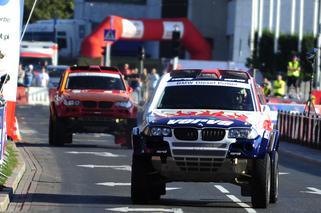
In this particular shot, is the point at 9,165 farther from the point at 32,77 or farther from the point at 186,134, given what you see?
the point at 32,77

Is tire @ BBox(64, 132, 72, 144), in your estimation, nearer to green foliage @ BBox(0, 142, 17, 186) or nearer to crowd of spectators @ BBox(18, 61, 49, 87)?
green foliage @ BBox(0, 142, 17, 186)

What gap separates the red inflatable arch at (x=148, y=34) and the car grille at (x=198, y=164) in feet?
140

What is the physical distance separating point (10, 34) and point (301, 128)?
1158cm

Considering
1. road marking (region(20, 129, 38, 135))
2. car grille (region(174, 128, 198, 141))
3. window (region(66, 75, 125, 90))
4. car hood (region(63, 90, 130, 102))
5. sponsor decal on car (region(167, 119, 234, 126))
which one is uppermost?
sponsor decal on car (region(167, 119, 234, 126))

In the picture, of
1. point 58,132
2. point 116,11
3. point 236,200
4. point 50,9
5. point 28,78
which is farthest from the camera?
point 50,9

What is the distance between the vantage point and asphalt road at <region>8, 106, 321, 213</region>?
614 inches

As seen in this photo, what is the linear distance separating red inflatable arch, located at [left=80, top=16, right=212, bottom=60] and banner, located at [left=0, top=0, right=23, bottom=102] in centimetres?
3245

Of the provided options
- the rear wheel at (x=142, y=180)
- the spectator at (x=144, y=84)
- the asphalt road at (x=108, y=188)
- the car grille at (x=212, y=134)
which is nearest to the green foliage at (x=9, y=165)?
the asphalt road at (x=108, y=188)

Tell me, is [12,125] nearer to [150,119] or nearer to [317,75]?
[150,119]

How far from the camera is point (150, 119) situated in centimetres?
1539

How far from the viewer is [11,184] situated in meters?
17.1

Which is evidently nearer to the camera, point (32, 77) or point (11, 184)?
point (11, 184)

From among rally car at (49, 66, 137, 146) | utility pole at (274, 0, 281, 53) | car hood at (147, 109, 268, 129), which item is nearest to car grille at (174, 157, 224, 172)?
car hood at (147, 109, 268, 129)

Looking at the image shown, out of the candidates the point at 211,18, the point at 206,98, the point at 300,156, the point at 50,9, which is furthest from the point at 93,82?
the point at 50,9
